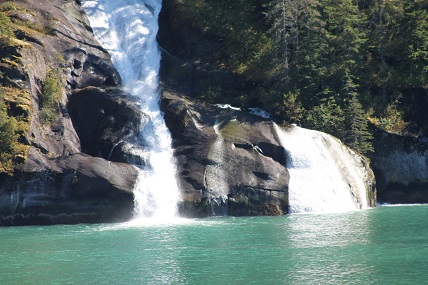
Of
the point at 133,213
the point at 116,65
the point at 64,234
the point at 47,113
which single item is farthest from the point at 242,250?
the point at 116,65

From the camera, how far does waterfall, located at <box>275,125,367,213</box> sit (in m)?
40.3

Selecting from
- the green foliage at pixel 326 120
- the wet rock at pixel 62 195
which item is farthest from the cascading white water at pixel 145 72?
the green foliage at pixel 326 120

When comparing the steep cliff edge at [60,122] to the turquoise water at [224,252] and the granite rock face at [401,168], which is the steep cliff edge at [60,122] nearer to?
the turquoise water at [224,252]

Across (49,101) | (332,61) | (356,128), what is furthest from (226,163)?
(332,61)

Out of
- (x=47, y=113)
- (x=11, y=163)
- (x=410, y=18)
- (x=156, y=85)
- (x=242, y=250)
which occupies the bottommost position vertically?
(x=242, y=250)

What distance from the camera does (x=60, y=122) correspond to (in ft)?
134

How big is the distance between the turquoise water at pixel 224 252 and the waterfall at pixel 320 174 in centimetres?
548

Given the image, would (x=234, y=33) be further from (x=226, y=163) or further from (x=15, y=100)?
(x=15, y=100)

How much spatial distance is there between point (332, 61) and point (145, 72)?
55.8 ft

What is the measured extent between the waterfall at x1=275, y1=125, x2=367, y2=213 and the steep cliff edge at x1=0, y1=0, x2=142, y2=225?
1137 cm

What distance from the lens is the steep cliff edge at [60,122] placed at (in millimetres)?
35781

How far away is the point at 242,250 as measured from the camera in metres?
24.8

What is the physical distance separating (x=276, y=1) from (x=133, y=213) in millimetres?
25360

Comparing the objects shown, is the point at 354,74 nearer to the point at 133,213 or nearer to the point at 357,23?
the point at 357,23
